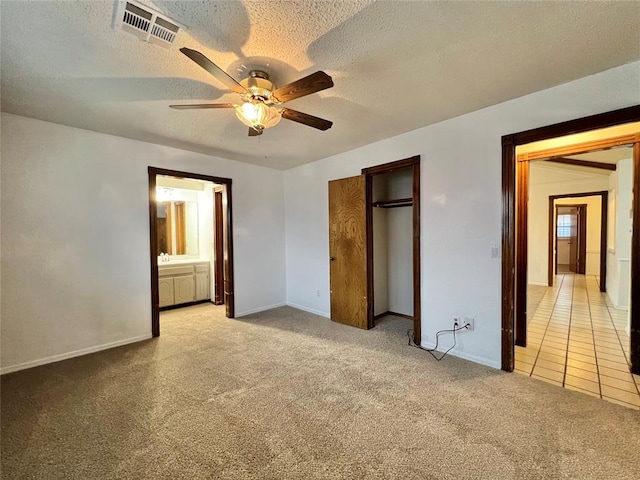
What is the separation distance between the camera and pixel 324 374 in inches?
96.6

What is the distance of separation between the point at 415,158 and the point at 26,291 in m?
4.24

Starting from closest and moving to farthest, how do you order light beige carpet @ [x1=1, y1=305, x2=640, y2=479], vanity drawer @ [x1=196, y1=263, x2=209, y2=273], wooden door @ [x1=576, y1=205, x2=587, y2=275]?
light beige carpet @ [x1=1, y1=305, x2=640, y2=479] → vanity drawer @ [x1=196, y1=263, x2=209, y2=273] → wooden door @ [x1=576, y1=205, x2=587, y2=275]

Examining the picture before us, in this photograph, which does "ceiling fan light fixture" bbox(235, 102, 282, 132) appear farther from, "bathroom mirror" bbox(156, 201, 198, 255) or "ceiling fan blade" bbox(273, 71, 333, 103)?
"bathroom mirror" bbox(156, 201, 198, 255)

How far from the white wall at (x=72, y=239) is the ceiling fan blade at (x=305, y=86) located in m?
2.49

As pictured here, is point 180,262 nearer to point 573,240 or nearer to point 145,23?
point 145,23

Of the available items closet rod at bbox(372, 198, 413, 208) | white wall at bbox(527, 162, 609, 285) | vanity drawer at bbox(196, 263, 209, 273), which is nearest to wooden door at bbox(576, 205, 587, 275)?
white wall at bbox(527, 162, 609, 285)

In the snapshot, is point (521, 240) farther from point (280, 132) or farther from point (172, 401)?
point (172, 401)

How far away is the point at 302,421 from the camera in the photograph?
1.83 m

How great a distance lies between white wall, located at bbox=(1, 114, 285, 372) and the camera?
259 centimetres

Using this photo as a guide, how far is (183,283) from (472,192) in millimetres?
4740

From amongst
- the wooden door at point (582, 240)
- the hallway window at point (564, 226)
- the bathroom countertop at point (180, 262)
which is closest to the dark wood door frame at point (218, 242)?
the bathroom countertop at point (180, 262)

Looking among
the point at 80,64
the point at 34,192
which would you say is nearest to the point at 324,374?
the point at 80,64

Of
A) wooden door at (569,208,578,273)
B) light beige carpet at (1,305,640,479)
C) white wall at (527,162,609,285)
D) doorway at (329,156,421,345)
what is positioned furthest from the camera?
wooden door at (569,208,578,273)

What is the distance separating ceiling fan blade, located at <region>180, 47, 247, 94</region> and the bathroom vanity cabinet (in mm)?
3851
